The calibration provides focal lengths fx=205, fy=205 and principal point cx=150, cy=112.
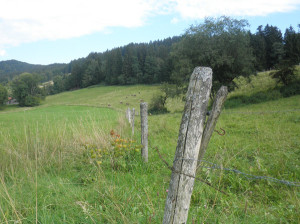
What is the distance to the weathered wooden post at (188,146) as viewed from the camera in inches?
67.7

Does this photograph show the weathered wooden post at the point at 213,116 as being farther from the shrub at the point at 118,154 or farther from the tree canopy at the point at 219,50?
the tree canopy at the point at 219,50

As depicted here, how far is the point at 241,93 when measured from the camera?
2467 cm

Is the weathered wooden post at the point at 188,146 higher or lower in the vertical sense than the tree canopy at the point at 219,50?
lower

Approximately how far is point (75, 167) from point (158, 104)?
72.3 ft

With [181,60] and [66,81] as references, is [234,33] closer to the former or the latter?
[181,60]

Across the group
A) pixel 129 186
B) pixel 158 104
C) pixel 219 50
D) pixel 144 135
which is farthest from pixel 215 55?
pixel 129 186

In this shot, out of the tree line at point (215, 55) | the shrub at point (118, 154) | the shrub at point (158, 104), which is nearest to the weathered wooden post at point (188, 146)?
the shrub at point (118, 154)

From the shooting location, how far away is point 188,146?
68.0 inches

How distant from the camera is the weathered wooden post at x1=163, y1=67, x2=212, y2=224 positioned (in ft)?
5.64

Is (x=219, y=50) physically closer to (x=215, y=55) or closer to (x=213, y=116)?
(x=215, y=55)

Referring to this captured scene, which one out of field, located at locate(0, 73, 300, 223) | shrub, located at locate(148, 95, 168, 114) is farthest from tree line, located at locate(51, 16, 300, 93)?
field, located at locate(0, 73, 300, 223)

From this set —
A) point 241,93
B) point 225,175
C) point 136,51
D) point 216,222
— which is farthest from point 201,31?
point 136,51

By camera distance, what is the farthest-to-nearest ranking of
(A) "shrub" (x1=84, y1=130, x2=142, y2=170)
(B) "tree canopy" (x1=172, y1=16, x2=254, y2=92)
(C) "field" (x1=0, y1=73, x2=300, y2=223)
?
(B) "tree canopy" (x1=172, y1=16, x2=254, y2=92) → (A) "shrub" (x1=84, y1=130, x2=142, y2=170) → (C) "field" (x1=0, y1=73, x2=300, y2=223)

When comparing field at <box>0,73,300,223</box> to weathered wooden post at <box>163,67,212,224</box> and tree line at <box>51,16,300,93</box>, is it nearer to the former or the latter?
weathered wooden post at <box>163,67,212,224</box>
